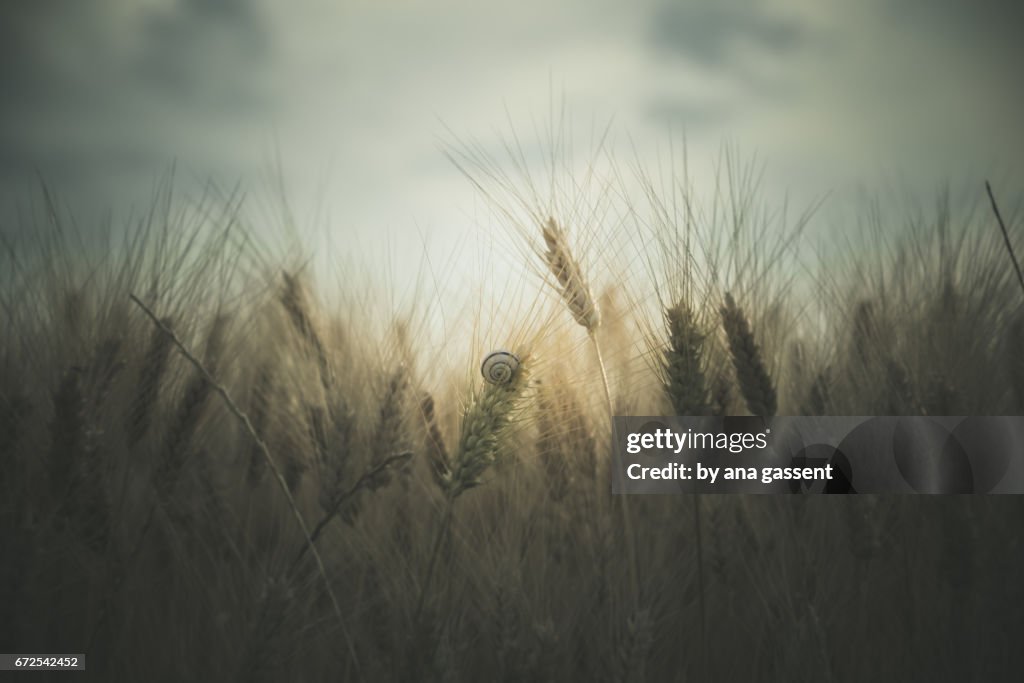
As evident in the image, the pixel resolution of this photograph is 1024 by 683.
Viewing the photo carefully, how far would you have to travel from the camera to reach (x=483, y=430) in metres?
1.08

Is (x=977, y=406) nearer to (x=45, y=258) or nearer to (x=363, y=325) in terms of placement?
(x=363, y=325)

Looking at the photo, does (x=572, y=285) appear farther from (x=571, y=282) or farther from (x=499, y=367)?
(x=499, y=367)

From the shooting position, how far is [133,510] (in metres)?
1.34

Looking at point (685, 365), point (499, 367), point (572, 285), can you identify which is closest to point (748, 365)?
point (685, 365)

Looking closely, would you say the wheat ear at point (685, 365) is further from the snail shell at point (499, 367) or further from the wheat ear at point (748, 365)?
the snail shell at point (499, 367)

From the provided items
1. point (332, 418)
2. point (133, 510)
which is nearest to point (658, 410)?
point (332, 418)

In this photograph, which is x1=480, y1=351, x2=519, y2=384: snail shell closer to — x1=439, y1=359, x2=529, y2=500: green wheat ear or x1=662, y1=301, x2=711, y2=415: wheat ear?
x1=439, y1=359, x2=529, y2=500: green wheat ear

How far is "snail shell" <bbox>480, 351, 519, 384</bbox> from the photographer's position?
3.55 feet

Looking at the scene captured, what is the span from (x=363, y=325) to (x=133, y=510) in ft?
2.35

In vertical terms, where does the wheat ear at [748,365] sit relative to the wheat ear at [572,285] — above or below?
below

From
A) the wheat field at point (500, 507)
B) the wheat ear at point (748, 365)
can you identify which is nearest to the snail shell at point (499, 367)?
the wheat field at point (500, 507)

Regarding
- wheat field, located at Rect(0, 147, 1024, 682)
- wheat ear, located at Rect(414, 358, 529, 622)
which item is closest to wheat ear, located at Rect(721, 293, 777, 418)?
wheat field, located at Rect(0, 147, 1024, 682)

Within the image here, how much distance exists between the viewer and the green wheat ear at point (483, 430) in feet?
3.51

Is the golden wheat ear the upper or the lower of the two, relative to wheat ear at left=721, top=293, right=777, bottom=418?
upper
